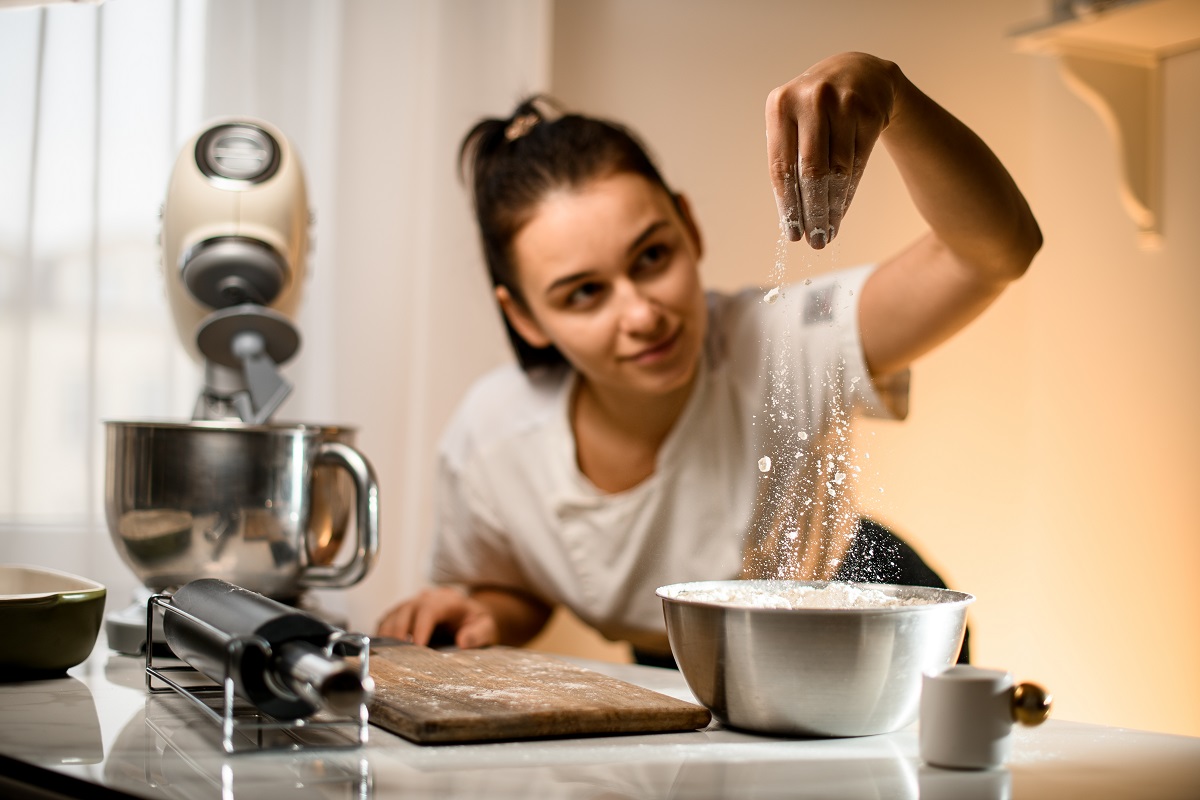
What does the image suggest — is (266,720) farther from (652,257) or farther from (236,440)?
(652,257)

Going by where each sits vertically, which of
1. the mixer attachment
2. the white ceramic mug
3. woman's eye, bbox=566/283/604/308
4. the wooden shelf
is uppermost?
the wooden shelf

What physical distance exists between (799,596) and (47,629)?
545mm

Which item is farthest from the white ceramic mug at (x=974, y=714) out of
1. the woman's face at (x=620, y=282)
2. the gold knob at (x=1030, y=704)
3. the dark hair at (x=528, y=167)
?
the dark hair at (x=528, y=167)

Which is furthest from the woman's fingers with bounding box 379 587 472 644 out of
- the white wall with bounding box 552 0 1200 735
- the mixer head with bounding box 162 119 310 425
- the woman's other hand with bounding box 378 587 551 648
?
the white wall with bounding box 552 0 1200 735

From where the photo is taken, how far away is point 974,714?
610 millimetres

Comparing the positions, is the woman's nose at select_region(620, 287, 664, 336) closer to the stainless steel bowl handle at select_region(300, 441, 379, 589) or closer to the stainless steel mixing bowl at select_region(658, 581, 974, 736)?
the stainless steel bowl handle at select_region(300, 441, 379, 589)

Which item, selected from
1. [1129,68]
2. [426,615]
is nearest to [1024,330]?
[1129,68]

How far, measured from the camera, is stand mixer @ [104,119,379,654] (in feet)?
3.21

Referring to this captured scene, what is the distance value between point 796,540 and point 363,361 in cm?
101

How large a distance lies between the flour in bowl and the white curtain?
925mm

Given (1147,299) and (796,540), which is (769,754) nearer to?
(796,540)

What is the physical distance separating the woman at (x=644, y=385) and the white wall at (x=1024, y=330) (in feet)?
1.08

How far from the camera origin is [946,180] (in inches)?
35.4

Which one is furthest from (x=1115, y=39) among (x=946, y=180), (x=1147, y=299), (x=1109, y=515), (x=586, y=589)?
(x=586, y=589)
